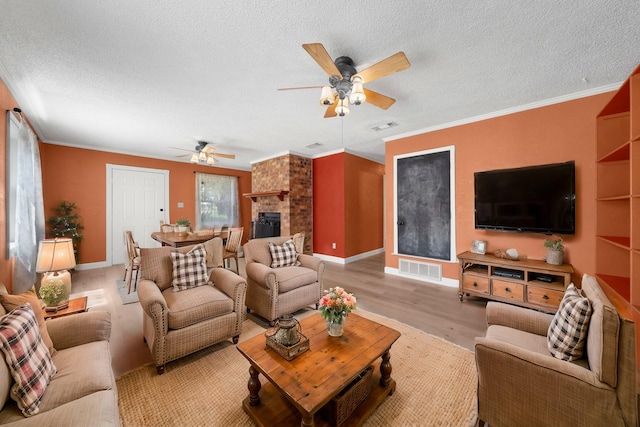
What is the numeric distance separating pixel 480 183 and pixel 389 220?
1.65 m

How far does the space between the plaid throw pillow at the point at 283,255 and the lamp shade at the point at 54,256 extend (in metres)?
1.83

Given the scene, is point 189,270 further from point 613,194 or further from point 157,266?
point 613,194

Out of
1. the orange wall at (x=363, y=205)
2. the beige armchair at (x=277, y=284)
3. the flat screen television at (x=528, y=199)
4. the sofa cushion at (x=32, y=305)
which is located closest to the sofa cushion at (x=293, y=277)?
the beige armchair at (x=277, y=284)

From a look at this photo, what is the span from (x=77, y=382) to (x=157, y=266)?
49.6 inches

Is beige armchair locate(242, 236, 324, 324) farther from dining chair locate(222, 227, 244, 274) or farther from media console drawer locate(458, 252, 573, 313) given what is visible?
media console drawer locate(458, 252, 573, 313)

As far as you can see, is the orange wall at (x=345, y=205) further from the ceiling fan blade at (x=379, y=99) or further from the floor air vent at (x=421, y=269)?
the ceiling fan blade at (x=379, y=99)

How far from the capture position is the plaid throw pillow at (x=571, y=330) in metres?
1.22

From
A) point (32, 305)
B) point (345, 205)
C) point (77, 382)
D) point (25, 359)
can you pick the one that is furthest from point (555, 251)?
point (32, 305)

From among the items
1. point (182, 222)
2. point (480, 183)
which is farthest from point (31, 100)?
point (480, 183)

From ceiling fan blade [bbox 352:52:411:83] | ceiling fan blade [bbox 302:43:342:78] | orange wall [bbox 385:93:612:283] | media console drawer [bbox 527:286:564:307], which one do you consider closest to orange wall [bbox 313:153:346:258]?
orange wall [bbox 385:93:612:283]

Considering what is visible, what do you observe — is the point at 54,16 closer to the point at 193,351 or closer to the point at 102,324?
the point at 102,324

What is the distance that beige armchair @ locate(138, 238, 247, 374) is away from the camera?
6.15 ft

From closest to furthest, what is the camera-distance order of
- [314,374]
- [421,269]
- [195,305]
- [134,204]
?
[314,374] → [195,305] → [421,269] → [134,204]

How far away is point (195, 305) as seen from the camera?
204cm
